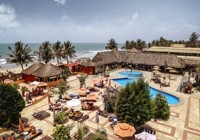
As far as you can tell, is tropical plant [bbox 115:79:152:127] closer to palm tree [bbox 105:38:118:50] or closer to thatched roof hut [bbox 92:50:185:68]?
thatched roof hut [bbox 92:50:185:68]

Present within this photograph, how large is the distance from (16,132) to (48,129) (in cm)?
282

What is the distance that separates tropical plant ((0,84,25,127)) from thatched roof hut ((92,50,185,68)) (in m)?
27.8

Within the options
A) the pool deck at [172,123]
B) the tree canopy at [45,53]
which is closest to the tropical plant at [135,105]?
the pool deck at [172,123]

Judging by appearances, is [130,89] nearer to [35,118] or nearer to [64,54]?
[35,118]

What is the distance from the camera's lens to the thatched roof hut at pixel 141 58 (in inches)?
1564

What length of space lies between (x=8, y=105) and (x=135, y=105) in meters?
Result: 11.9

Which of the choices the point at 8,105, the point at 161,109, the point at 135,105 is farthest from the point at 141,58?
the point at 8,105

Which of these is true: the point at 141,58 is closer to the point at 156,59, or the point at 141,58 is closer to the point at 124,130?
the point at 156,59

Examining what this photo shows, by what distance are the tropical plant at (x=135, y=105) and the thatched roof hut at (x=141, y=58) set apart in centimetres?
2790

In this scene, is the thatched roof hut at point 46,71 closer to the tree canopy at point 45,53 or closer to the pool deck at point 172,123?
the pool deck at point 172,123

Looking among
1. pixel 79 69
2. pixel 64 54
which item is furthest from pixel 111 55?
pixel 64 54

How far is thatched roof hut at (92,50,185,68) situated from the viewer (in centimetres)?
3972

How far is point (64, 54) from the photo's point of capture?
152ft

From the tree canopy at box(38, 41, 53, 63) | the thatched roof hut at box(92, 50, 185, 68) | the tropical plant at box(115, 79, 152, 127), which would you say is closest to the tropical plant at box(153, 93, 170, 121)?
the tropical plant at box(115, 79, 152, 127)
